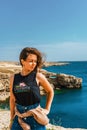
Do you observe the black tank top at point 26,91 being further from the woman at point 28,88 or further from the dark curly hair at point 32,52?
the dark curly hair at point 32,52

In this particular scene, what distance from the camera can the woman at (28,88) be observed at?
477 centimetres

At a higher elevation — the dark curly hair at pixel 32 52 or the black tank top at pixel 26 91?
the dark curly hair at pixel 32 52

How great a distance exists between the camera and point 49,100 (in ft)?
16.2

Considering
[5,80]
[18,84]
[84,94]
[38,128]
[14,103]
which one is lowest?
[84,94]

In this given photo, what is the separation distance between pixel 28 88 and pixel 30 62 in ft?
1.42

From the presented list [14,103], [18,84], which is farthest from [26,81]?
[14,103]

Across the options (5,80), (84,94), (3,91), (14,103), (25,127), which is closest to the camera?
(25,127)

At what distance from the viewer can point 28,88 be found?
4766mm

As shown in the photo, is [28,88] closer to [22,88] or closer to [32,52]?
[22,88]

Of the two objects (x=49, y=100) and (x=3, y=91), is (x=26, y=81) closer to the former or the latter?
(x=49, y=100)

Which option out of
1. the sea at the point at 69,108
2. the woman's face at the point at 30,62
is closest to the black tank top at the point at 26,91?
the woman's face at the point at 30,62

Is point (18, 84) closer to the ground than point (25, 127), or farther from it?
farther from it

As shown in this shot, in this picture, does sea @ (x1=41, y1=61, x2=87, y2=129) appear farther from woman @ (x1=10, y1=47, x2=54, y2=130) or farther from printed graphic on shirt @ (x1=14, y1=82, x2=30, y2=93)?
printed graphic on shirt @ (x1=14, y1=82, x2=30, y2=93)

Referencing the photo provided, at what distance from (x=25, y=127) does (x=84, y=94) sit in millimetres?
57425
